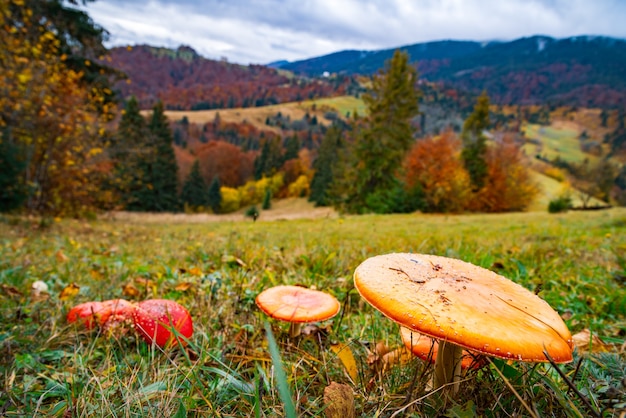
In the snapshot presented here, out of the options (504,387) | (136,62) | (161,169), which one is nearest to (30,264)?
(504,387)

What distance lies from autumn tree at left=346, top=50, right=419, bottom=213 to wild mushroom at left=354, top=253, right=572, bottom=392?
2439cm

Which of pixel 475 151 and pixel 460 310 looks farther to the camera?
pixel 475 151

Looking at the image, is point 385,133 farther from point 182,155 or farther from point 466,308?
point 182,155

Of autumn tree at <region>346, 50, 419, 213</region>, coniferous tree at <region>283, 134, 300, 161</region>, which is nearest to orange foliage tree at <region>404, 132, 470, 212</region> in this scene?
autumn tree at <region>346, 50, 419, 213</region>

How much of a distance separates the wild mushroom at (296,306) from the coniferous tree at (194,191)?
51043 mm

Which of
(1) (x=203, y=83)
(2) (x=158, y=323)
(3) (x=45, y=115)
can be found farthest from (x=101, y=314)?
(1) (x=203, y=83)

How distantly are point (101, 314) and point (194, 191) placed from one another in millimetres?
51718

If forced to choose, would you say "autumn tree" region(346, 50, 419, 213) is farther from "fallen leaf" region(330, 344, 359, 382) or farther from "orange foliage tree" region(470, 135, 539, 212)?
"fallen leaf" region(330, 344, 359, 382)

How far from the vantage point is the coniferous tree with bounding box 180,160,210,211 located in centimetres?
5019

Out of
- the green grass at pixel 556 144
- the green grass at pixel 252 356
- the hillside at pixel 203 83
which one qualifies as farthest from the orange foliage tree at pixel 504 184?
the hillside at pixel 203 83

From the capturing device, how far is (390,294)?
1016mm

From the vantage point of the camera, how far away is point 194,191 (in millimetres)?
50500

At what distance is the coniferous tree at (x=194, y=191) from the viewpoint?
50188 millimetres

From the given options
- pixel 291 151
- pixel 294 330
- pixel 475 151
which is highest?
pixel 294 330
